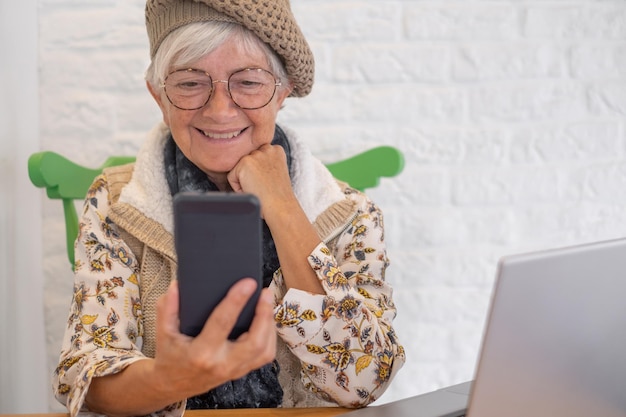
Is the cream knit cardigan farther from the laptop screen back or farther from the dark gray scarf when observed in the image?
the laptop screen back

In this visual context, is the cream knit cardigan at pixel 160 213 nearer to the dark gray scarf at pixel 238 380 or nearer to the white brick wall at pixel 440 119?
the dark gray scarf at pixel 238 380

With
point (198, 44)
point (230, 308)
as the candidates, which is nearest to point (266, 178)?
point (198, 44)

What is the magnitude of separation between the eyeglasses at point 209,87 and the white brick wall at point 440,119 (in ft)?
1.51

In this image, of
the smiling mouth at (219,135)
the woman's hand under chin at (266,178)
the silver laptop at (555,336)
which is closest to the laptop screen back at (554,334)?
the silver laptop at (555,336)

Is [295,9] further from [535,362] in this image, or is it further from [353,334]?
[535,362]

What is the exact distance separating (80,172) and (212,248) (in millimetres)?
930

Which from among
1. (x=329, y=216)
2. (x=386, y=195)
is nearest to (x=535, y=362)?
(x=329, y=216)

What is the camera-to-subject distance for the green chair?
4.59ft

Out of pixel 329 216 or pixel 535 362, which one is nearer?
pixel 535 362

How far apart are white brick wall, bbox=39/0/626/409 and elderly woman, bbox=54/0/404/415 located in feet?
1.18

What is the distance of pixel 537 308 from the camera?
623 millimetres

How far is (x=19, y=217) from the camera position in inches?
63.9

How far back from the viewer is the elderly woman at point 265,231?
3.51 feet

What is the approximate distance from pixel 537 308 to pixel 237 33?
689 mm
